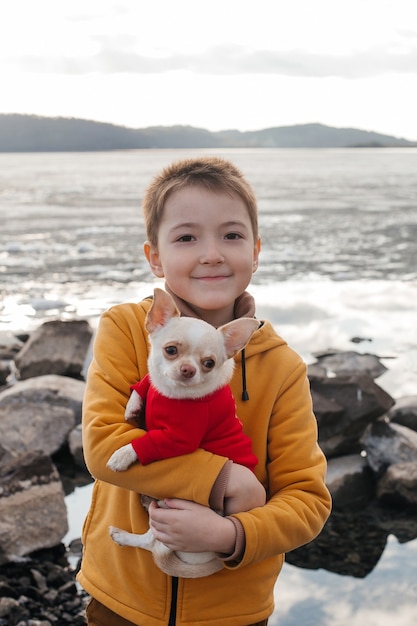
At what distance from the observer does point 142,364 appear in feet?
9.46

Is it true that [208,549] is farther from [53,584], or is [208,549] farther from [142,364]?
[53,584]

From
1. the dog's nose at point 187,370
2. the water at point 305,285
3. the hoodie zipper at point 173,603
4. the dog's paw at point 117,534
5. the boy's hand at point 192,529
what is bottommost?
the water at point 305,285

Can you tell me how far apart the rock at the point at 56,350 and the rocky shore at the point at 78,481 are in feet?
5.75

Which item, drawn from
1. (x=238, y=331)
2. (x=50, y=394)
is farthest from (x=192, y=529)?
(x=50, y=394)

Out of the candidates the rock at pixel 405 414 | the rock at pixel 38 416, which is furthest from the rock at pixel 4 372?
the rock at pixel 405 414

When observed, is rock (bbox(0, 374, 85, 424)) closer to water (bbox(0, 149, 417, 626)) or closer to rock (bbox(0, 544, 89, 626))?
water (bbox(0, 149, 417, 626))

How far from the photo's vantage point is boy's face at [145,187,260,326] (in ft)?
9.42

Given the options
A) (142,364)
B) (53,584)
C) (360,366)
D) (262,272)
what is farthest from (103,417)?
(262,272)

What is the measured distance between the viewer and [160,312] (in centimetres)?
251

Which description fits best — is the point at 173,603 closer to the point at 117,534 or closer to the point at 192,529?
the point at 117,534

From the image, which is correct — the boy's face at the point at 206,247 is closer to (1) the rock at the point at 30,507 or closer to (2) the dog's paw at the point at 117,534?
(2) the dog's paw at the point at 117,534

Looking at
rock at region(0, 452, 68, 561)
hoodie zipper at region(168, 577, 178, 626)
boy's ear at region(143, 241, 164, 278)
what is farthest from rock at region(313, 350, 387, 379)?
hoodie zipper at region(168, 577, 178, 626)

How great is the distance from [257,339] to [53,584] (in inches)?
130

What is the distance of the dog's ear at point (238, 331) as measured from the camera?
8.08 feet
